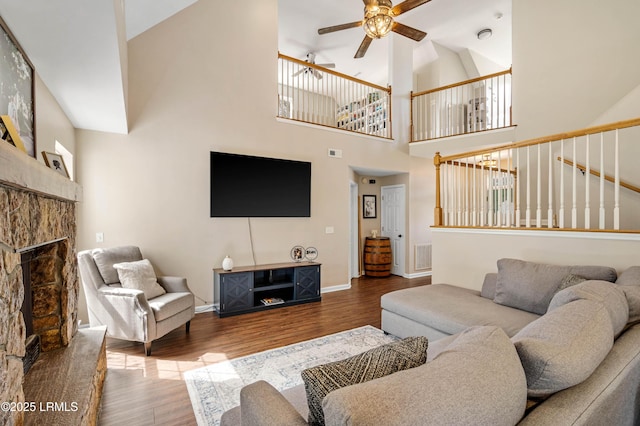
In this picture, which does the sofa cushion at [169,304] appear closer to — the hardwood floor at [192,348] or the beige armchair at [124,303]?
the beige armchair at [124,303]

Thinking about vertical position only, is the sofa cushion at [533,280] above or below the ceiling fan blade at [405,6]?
below

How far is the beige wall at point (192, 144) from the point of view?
3.49 meters

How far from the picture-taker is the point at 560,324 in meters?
1.11

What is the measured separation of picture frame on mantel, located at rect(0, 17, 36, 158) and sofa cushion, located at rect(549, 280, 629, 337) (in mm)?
3044

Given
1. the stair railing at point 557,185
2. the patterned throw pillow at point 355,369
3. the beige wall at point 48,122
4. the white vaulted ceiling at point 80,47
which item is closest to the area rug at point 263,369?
the patterned throw pillow at point 355,369

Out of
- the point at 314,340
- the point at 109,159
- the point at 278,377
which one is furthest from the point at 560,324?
the point at 109,159

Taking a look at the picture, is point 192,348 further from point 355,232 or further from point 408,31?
point 408,31

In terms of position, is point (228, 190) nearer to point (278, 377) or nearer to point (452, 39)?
point (278, 377)

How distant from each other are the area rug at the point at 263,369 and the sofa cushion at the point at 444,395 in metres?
1.60

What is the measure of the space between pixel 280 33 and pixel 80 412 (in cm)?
626

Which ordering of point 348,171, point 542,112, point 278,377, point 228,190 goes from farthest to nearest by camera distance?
point 348,171 → point 542,112 → point 228,190 → point 278,377

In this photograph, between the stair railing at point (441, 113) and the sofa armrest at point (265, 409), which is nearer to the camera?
the sofa armrest at point (265, 409)

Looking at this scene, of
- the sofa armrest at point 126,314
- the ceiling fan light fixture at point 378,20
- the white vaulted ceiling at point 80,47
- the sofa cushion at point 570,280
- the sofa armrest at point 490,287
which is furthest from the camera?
the ceiling fan light fixture at point 378,20

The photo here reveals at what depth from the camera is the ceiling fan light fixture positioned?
11.1 ft
